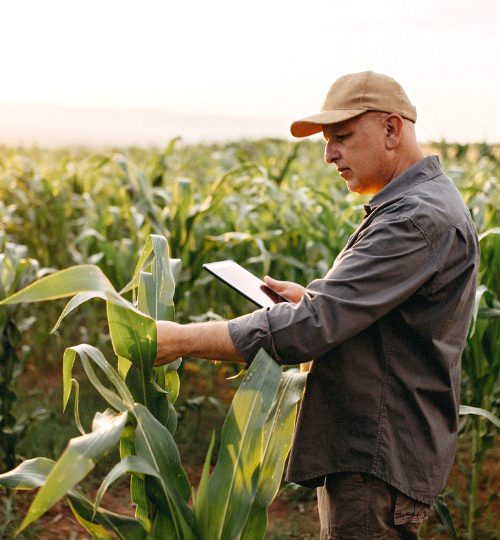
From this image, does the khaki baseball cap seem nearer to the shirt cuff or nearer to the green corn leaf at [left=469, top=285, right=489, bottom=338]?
the shirt cuff

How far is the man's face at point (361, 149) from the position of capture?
5.37 ft

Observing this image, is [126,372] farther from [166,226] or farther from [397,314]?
[166,226]

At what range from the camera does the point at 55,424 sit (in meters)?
3.85

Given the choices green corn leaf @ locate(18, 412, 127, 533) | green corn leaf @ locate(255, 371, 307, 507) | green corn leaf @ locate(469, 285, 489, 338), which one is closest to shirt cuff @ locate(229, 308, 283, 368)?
green corn leaf @ locate(255, 371, 307, 507)

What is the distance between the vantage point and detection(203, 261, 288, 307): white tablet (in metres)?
1.72

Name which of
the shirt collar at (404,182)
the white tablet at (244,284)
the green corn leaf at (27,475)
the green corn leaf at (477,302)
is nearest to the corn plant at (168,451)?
the green corn leaf at (27,475)

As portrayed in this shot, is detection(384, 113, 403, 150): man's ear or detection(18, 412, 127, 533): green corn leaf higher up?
detection(384, 113, 403, 150): man's ear

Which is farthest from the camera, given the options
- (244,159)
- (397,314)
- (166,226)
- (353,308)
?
(244,159)

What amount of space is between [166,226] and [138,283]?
206 cm

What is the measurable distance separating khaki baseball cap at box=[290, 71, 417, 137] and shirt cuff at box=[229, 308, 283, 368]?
0.41 m

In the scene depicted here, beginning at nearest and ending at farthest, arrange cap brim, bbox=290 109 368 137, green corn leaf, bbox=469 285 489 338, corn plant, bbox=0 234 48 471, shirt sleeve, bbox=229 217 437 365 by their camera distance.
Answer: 1. shirt sleeve, bbox=229 217 437 365
2. cap brim, bbox=290 109 368 137
3. green corn leaf, bbox=469 285 489 338
4. corn plant, bbox=0 234 48 471

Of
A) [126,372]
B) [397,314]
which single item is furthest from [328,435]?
[126,372]

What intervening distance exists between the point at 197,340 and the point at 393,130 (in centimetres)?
58

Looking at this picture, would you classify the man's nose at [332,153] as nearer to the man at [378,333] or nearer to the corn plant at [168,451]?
the man at [378,333]
